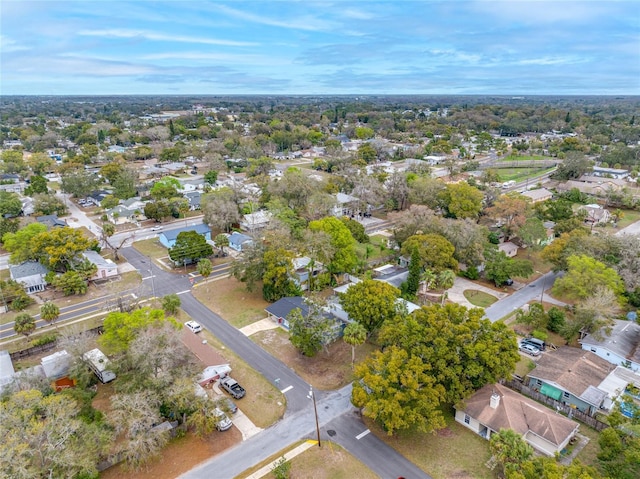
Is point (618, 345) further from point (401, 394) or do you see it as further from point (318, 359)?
point (318, 359)

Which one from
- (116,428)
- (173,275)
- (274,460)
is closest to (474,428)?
(274,460)

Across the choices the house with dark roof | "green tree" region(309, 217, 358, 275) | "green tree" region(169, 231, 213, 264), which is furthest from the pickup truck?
"green tree" region(169, 231, 213, 264)

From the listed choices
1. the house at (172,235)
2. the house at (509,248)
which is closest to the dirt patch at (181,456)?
the house at (172,235)

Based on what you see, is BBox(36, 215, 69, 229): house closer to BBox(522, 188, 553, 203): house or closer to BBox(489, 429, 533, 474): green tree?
BBox(489, 429, 533, 474): green tree

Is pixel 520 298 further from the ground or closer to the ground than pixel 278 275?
closer to the ground

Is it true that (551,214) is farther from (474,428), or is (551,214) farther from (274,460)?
(274,460)

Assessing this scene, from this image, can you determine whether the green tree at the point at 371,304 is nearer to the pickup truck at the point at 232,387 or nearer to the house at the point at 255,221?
the pickup truck at the point at 232,387

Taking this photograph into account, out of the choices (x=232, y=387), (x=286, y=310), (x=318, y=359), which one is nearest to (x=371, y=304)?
(x=318, y=359)
